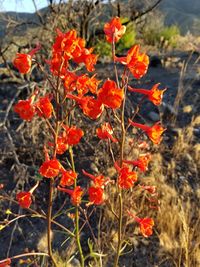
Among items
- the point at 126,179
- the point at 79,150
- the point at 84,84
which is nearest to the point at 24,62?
the point at 84,84

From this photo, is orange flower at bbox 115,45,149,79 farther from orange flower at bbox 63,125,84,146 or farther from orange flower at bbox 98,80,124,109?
orange flower at bbox 63,125,84,146

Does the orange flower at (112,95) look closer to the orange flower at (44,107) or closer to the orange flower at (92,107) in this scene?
the orange flower at (92,107)

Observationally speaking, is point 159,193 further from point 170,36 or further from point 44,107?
point 170,36

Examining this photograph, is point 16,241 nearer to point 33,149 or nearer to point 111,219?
point 111,219

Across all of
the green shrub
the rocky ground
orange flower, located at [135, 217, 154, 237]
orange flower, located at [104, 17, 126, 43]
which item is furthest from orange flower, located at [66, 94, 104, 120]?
the green shrub

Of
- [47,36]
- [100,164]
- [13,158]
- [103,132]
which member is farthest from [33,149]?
[103,132]

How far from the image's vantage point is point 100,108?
6.05 feet

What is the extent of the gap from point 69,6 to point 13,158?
2549 mm

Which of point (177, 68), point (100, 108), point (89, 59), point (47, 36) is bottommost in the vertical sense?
point (177, 68)

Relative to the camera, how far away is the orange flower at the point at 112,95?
5.79ft

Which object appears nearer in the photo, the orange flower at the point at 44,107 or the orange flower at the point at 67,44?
the orange flower at the point at 67,44

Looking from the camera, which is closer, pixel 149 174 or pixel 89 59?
pixel 89 59

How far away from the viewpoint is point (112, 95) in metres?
1.76

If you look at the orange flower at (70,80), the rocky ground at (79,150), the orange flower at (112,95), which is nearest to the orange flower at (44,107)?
the orange flower at (70,80)
